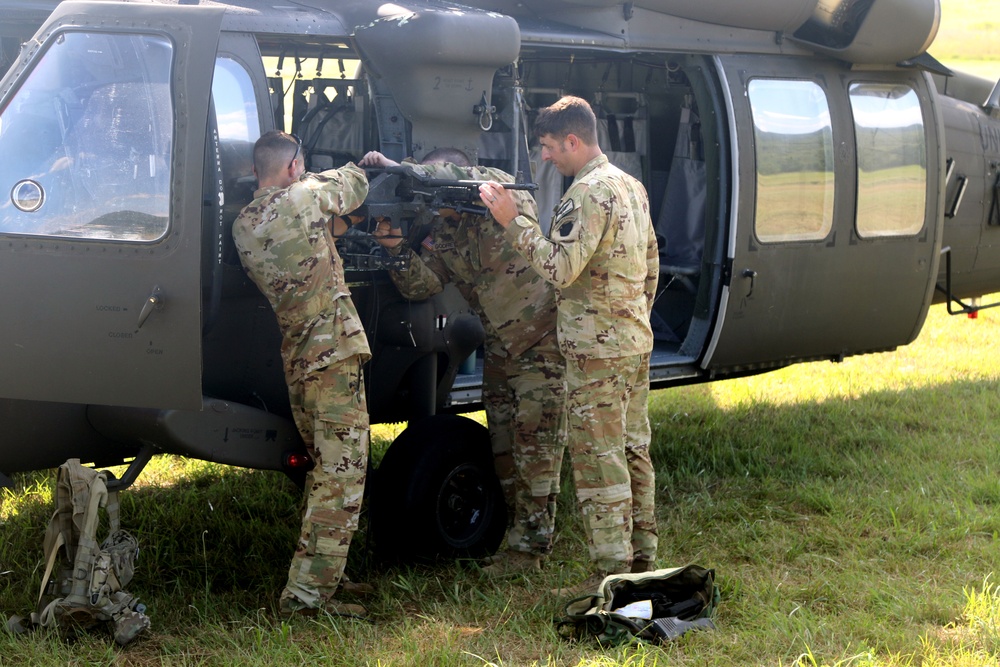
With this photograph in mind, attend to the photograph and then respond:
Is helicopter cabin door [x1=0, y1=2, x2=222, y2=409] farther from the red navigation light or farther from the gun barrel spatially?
the gun barrel

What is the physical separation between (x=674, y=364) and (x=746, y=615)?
1.94 metres

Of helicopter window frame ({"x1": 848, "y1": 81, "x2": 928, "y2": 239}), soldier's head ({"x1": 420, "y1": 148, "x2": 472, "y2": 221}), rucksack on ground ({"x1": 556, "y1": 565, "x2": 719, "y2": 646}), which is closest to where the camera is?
rucksack on ground ({"x1": 556, "y1": 565, "x2": 719, "y2": 646})

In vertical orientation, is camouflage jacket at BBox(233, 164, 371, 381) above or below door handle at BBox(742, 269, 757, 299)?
above

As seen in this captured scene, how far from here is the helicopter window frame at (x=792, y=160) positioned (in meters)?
6.11

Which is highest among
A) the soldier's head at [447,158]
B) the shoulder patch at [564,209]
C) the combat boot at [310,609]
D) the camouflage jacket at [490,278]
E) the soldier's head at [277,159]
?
the soldier's head at [277,159]

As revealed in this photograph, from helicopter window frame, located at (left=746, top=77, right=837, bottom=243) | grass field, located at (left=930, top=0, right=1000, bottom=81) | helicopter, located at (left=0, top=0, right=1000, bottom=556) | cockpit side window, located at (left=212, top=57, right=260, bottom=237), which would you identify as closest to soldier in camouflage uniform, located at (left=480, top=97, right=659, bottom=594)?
helicopter, located at (left=0, top=0, right=1000, bottom=556)

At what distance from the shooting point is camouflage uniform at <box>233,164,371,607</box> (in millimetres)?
4215

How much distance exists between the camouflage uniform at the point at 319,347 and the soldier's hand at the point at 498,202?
1.47 feet

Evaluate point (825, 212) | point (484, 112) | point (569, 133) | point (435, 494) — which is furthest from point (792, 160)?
point (435, 494)

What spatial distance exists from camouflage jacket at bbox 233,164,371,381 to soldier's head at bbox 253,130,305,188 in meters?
0.05

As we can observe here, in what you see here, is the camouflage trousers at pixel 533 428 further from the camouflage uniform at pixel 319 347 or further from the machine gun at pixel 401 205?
the camouflage uniform at pixel 319 347

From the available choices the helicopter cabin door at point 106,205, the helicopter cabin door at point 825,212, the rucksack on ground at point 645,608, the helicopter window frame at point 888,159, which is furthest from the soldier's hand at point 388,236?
the helicopter window frame at point 888,159

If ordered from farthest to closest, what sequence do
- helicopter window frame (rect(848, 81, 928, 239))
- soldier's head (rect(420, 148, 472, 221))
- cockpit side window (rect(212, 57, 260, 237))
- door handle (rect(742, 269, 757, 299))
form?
helicopter window frame (rect(848, 81, 928, 239)) < door handle (rect(742, 269, 757, 299)) < soldier's head (rect(420, 148, 472, 221)) < cockpit side window (rect(212, 57, 260, 237))

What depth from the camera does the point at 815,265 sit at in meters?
6.30
